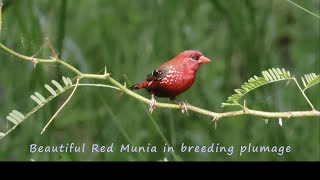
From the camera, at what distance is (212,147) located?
1718mm

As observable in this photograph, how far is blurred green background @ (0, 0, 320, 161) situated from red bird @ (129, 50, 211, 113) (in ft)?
0.34

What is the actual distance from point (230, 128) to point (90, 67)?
14.6 inches

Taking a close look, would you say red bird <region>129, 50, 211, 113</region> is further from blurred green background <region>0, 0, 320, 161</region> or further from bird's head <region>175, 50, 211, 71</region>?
blurred green background <region>0, 0, 320, 161</region>

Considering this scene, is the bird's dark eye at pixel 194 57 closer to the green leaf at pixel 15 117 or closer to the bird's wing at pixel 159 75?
the bird's wing at pixel 159 75

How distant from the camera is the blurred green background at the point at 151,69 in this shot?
1.65 meters

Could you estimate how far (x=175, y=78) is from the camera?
1285mm

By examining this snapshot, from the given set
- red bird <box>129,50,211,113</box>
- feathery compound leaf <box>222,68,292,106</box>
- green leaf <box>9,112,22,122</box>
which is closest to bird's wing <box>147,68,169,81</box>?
red bird <box>129,50,211,113</box>

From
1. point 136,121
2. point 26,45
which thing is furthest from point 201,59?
point 136,121

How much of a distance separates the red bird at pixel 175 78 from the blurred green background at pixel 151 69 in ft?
0.34

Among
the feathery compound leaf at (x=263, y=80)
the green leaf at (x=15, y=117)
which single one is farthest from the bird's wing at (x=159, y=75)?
the green leaf at (x=15, y=117)

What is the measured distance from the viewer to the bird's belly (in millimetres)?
1282

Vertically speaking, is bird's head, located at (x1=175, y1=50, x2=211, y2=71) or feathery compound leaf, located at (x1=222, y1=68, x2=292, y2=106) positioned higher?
bird's head, located at (x1=175, y1=50, x2=211, y2=71)

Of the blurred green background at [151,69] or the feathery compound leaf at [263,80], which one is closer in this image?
the feathery compound leaf at [263,80]

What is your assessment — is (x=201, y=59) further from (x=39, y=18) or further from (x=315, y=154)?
(x=315, y=154)
